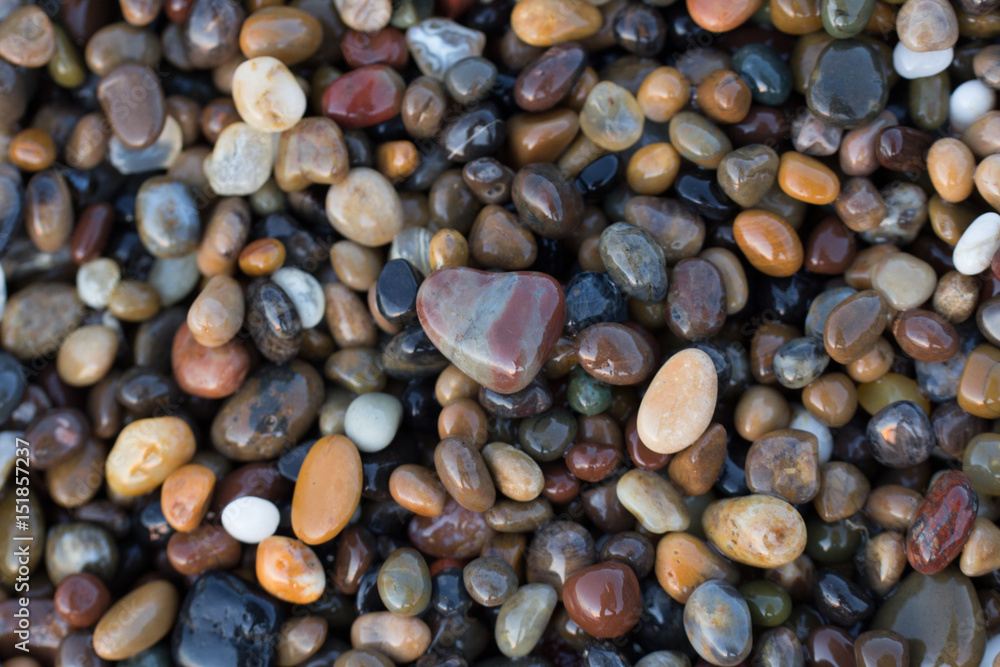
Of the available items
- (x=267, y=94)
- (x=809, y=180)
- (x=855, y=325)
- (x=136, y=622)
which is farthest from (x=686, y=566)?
(x=267, y=94)

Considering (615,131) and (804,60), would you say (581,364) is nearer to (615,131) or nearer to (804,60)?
(615,131)

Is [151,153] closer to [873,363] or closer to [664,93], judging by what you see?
[664,93]

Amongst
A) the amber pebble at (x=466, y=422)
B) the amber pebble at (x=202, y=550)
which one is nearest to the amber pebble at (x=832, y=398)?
the amber pebble at (x=466, y=422)

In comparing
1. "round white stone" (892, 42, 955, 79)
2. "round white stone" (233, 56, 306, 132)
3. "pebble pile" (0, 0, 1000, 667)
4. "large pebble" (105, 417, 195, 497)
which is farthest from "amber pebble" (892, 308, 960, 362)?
"large pebble" (105, 417, 195, 497)

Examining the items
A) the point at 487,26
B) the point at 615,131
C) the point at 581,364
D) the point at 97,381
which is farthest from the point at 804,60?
the point at 97,381

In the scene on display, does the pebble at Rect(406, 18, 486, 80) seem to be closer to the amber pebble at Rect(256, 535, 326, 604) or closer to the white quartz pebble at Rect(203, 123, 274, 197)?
the white quartz pebble at Rect(203, 123, 274, 197)
